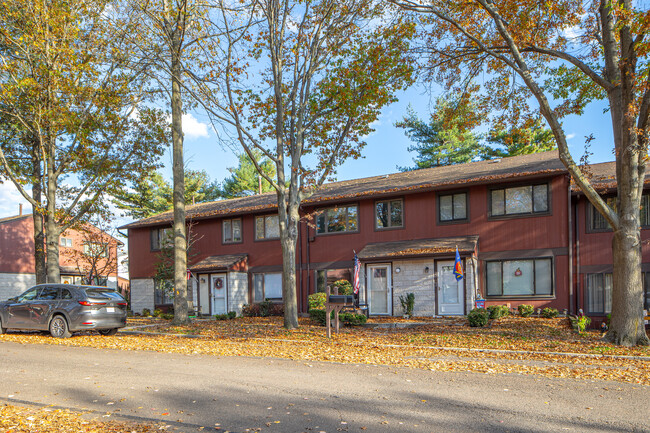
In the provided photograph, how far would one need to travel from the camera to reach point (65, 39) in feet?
66.4

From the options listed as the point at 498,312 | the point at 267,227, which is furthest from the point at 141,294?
the point at 498,312

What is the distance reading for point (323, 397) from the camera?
Result: 691 centimetres

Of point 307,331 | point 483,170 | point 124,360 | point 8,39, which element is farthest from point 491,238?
point 8,39

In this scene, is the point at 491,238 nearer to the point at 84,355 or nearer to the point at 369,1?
the point at 369,1

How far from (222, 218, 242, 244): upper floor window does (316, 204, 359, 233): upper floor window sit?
4774 mm

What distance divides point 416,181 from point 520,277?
5.94 metres

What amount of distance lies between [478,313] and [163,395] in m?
11.6

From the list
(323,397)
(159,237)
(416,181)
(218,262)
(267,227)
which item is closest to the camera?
(323,397)

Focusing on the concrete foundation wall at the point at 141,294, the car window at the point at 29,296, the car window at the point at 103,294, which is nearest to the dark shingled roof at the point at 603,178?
the car window at the point at 103,294

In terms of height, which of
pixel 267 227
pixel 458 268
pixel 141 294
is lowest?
pixel 141 294

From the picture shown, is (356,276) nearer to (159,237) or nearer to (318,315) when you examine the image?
(318,315)

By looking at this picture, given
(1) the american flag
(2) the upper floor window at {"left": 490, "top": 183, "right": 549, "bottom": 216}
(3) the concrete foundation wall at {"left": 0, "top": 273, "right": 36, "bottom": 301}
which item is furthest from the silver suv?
(3) the concrete foundation wall at {"left": 0, "top": 273, "right": 36, "bottom": 301}

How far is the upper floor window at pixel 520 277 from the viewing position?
18859 millimetres

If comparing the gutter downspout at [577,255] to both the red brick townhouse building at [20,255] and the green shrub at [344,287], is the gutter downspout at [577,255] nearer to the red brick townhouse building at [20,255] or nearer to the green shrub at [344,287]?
the green shrub at [344,287]
